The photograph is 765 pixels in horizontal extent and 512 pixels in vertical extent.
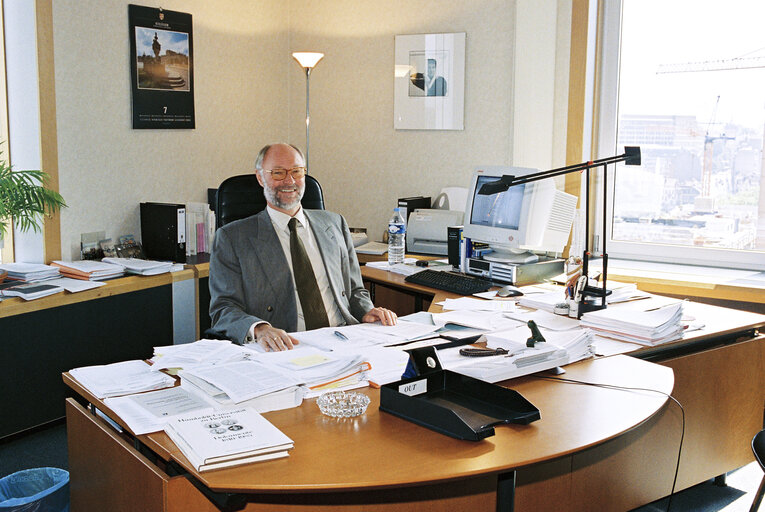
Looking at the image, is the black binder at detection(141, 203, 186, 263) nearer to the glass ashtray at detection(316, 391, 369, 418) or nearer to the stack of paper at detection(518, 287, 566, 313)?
the stack of paper at detection(518, 287, 566, 313)

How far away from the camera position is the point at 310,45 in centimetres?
492

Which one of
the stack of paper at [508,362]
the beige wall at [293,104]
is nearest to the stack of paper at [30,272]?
the beige wall at [293,104]

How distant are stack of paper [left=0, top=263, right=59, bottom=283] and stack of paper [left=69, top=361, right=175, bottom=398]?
1.48 m

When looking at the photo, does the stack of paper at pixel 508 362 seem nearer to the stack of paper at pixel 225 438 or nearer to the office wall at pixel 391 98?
Result: the stack of paper at pixel 225 438

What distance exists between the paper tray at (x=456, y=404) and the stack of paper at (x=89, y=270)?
2111 millimetres

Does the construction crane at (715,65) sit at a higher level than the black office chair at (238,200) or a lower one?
higher

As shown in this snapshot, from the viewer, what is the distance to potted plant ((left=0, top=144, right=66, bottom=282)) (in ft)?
9.85

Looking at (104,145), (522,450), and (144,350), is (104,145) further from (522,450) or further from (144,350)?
(522,450)

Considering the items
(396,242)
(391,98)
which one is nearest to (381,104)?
(391,98)

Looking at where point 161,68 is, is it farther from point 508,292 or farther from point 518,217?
point 508,292

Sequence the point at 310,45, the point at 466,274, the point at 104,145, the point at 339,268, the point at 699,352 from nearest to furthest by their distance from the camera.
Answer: the point at 699,352
the point at 339,268
the point at 466,274
the point at 104,145
the point at 310,45

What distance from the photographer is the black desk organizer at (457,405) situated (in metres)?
1.63

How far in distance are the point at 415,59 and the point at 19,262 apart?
2512 mm

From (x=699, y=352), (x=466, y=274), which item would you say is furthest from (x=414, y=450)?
(x=466, y=274)
